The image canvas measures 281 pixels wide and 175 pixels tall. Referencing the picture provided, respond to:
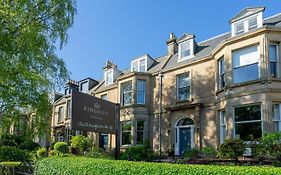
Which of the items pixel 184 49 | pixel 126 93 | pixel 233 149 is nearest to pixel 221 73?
pixel 184 49

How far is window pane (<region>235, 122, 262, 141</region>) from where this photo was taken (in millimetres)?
16875

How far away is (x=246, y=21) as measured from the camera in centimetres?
1895

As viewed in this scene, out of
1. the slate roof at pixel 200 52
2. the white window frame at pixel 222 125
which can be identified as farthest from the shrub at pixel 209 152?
the slate roof at pixel 200 52

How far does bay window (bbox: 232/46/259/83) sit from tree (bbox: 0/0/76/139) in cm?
1003

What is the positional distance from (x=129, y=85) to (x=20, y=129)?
14.0 metres

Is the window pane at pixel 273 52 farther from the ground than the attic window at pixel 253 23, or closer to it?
closer to it

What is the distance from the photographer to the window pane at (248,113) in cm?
1703

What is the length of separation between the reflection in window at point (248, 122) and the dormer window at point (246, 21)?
484 centimetres

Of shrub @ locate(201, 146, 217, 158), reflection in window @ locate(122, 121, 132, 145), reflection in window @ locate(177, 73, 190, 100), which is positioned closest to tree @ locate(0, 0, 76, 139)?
shrub @ locate(201, 146, 217, 158)

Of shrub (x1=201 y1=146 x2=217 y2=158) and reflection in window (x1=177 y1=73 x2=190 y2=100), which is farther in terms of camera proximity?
reflection in window (x1=177 y1=73 x2=190 y2=100)

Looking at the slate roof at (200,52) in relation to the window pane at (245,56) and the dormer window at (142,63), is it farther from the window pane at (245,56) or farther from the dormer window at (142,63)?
the window pane at (245,56)

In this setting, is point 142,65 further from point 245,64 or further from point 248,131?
point 248,131

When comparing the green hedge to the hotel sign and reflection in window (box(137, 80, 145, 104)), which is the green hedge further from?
reflection in window (box(137, 80, 145, 104))

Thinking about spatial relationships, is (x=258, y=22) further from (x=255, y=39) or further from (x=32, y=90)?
(x=32, y=90)
